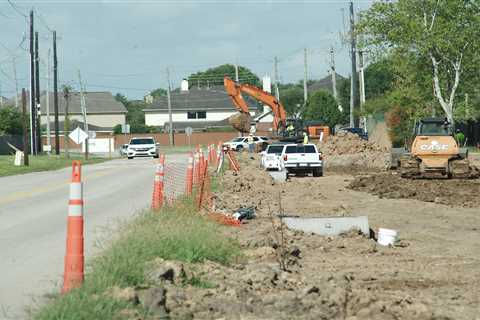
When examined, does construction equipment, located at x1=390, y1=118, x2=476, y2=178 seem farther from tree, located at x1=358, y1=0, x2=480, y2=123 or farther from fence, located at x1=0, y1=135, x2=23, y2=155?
fence, located at x1=0, y1=135, x2=23, y2=155

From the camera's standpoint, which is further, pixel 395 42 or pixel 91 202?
pixel 395 42

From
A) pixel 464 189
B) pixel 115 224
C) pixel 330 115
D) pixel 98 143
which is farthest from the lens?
pixel 330 115

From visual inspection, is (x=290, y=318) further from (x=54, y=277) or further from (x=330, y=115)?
(x=330, y=115)

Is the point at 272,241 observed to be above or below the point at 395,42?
below

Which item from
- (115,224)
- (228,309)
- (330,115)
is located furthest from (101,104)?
(228,309)

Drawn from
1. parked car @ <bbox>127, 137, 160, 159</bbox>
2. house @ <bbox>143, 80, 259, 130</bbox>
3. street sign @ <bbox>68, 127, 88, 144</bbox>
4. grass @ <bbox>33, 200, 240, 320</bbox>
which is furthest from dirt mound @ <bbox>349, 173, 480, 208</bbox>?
house @ <bbox>143, 80, 259, 130</bbox>

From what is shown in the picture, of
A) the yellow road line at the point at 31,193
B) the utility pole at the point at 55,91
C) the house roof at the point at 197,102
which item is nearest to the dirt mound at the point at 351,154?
the yellow road line at the point at 31,193

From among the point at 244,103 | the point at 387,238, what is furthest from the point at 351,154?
the point at 387,238

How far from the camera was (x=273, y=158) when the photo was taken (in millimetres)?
46250

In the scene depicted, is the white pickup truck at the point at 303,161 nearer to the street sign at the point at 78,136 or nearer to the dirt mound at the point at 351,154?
the dirt mound at the point at 351,154

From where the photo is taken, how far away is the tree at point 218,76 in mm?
174750

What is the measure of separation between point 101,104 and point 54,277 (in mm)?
137807

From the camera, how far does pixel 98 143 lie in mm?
95875

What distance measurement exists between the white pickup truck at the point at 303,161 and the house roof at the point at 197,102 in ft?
303
